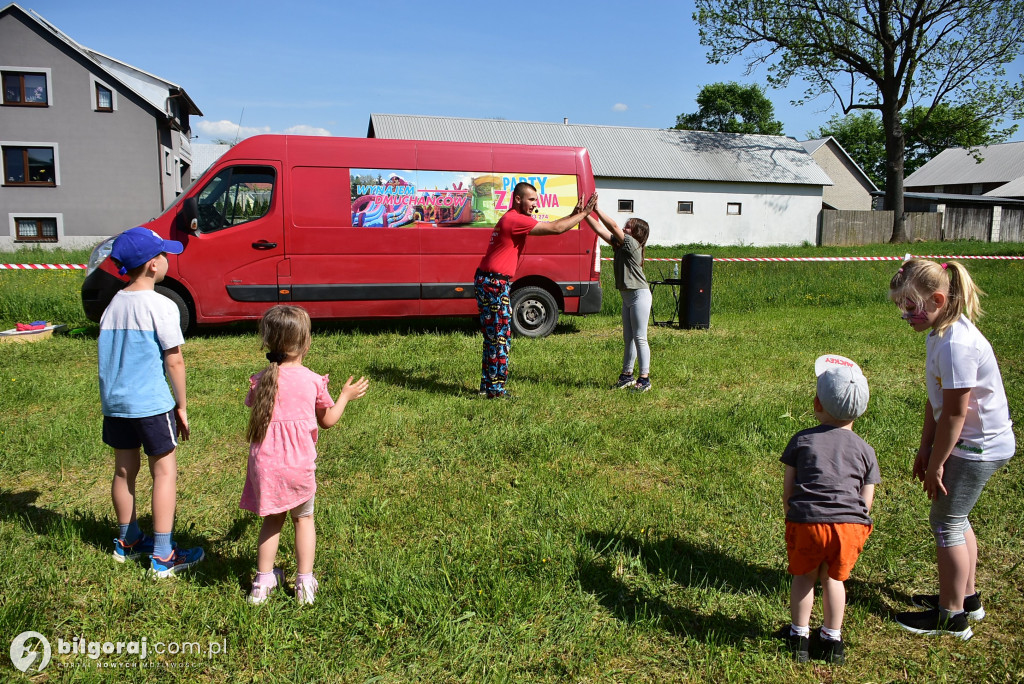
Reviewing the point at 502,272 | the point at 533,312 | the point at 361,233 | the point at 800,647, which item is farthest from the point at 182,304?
the point at 800,647

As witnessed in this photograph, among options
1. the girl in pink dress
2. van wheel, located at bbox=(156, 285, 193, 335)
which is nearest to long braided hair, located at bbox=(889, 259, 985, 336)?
the girl in pink dress

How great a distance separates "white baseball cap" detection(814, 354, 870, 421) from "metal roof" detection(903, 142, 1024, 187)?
229ft

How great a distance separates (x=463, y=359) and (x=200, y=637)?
18.4 feet

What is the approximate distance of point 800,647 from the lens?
9.81 feet

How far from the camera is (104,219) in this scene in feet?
98.2

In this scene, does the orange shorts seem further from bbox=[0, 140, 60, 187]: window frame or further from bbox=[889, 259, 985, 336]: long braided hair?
bbox=[0, 140, 60, 187]: window frame

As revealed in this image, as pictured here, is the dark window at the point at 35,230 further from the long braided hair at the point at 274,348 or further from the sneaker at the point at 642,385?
the long braided hair at the point at 274,348

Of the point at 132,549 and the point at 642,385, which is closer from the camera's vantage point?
the point at 132,549

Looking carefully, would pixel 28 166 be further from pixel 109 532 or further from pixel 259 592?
pixel 259 592

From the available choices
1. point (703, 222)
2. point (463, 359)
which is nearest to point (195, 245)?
point (463, 359)

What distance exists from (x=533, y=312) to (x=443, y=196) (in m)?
2.08

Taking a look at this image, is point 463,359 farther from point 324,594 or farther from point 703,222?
point 703,222

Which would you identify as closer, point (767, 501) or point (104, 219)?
point (767, 501)

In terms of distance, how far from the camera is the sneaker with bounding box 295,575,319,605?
3.23m
